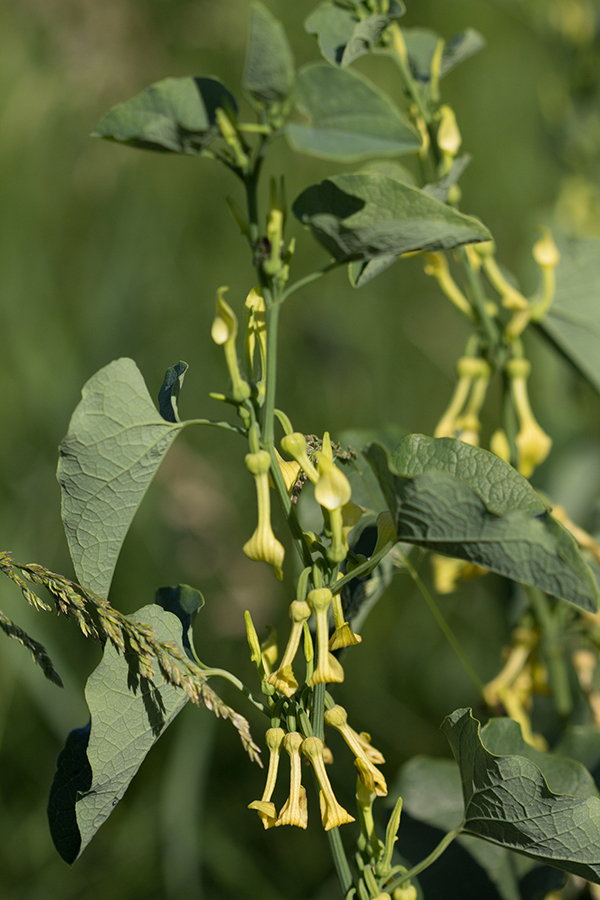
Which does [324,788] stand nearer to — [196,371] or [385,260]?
[385,260]

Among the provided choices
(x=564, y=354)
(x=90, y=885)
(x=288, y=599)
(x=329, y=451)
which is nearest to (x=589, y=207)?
(x=564, y=354)

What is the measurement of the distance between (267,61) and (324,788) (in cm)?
48

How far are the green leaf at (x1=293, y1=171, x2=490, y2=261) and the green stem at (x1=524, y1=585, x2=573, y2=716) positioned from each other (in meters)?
0.50

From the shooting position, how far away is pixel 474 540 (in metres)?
0.47

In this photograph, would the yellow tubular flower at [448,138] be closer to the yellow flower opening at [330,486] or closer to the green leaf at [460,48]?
the green leaf at [460,48]

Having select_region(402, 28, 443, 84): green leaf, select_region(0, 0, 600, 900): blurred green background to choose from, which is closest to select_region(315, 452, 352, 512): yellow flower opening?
select_region(402, 28, 443, 84): green leaf

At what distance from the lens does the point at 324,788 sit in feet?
1.76

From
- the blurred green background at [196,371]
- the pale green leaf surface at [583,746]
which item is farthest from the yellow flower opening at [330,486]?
the blurred green background at [196,371]

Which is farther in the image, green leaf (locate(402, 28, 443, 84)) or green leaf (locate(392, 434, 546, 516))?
green leaf (locate(402, 28, 443, 84))

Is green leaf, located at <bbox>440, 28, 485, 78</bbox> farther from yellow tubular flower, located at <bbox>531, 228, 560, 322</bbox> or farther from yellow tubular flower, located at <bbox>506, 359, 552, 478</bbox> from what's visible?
yellow tubular flower, located at <bbox>506, 359, 552, 478</bbox>

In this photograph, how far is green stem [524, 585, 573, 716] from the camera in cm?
90

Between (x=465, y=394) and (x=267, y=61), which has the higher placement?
(x=267, y=61)

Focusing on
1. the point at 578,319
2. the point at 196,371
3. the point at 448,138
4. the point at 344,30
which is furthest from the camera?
the point at 196,371

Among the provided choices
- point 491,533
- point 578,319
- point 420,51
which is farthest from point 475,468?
point 420,51
